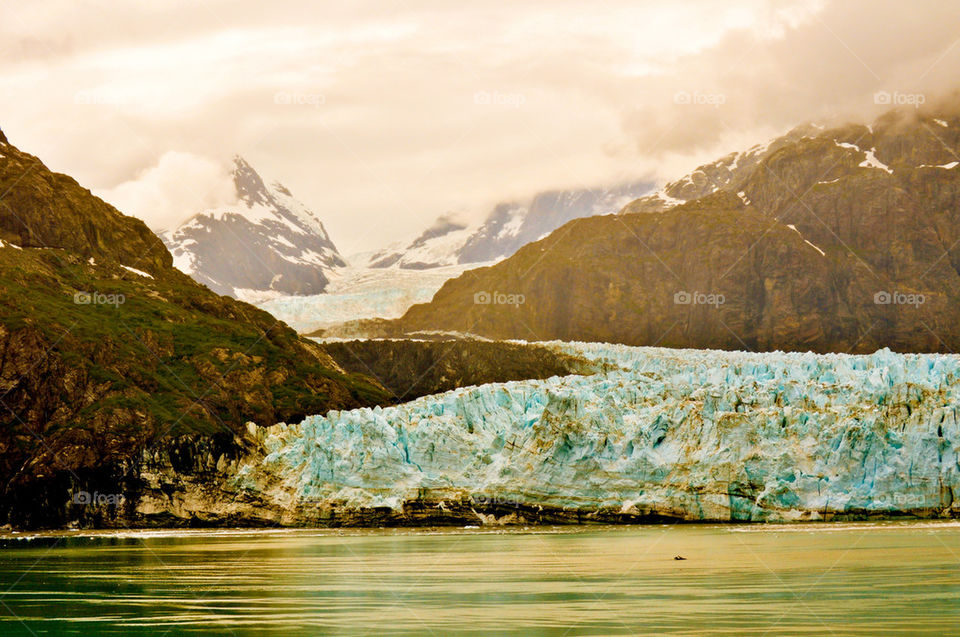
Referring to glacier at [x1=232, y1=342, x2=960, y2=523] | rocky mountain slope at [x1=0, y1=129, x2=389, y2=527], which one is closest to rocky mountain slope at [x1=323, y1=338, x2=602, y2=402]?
rocky mountain slope at [x1=0, y1=129, x2=389, y2=527]

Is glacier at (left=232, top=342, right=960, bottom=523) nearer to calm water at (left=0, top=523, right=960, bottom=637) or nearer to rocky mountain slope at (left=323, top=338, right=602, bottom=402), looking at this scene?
calm water at (left=0, top=523, right=960, bottom=637)

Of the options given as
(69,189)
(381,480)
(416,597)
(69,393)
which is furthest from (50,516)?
(69,189)

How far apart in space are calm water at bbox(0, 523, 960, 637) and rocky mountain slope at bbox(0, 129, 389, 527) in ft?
49.0

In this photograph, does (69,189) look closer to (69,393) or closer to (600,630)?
(69,393)

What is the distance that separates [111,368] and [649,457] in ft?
150

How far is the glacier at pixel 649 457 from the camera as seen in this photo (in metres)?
73.0

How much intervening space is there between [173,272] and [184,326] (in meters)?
35.8

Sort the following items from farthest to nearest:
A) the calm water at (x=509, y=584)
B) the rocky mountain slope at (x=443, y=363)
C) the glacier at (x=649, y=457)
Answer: the rocky mountain slope at (x=443, y=363)
the glacier at (x=649, y=457)
the calm water at (x=509, y=584)

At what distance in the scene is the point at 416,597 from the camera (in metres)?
42.7

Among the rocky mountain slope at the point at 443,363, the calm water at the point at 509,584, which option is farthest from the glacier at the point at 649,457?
the rocky mountain slope at the point at 443,363

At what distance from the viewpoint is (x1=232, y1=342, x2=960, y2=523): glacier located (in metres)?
73.0

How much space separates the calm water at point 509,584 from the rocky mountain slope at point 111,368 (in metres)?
14.9

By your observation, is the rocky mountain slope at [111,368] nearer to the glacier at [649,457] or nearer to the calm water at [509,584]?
the glacier at [649,457]

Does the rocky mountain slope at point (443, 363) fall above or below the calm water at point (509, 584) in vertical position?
above
